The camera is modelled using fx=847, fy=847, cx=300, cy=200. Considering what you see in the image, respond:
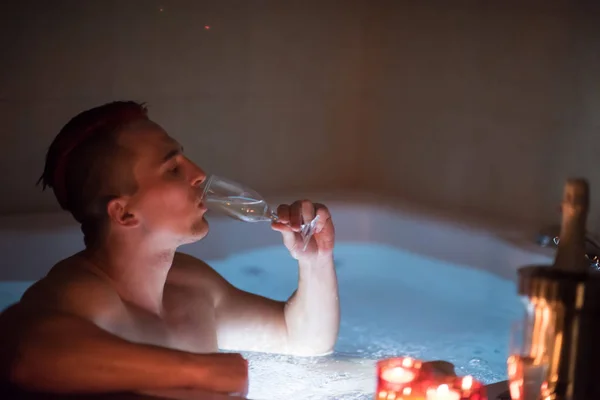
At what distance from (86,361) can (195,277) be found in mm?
418

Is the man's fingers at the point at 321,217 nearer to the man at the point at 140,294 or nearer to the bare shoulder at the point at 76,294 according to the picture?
the man at the point at 140,294

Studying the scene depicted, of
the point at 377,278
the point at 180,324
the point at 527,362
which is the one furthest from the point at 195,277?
the point at 377,278

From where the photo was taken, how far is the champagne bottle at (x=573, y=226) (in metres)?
0.73

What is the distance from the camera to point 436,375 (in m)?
0.95

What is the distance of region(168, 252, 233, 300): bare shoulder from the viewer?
4.46 feet

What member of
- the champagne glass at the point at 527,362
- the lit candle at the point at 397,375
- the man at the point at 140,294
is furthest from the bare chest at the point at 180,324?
the champagne glass at the point at 527,362

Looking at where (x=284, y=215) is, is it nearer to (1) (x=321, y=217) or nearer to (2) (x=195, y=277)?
(1) (x=321, y=217)

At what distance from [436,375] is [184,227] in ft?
1.44

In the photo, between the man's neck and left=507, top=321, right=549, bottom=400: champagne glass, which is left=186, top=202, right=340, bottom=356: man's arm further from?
left=507, top=321, right=549, bottom=400: champagne glass

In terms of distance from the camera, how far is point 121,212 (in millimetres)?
1172

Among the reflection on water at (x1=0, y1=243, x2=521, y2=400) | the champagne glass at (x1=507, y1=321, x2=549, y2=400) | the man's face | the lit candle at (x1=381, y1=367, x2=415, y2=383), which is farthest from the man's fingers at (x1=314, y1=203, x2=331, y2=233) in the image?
the champagne glass at (x1=507, y1=321, x2=549, y2=400)

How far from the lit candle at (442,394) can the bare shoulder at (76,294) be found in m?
0.44

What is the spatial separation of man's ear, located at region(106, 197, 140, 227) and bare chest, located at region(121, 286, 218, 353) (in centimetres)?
12

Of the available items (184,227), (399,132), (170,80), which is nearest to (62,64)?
(170,80)
